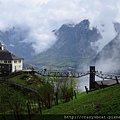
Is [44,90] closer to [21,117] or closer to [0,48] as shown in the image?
[21,117]

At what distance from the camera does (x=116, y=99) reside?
24.6m

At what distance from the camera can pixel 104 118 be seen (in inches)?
816

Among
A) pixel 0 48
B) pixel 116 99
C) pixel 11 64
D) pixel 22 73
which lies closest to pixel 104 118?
pixel 116 99

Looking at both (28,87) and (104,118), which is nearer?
(104,118)

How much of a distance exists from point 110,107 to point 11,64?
66.1m

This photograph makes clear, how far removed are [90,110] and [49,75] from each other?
4847 centimetres

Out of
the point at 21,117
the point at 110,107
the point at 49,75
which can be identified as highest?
the point at 49,75

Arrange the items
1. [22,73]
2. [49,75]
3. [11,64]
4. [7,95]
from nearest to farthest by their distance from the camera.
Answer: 1. [7,95]
2. [49,75]
3. [22,73]
4. [11,64]

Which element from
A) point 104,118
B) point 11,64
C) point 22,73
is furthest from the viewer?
point 11,64

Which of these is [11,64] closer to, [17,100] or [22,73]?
[22,73]

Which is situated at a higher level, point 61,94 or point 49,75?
point 49,75

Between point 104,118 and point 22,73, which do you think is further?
point 22,73

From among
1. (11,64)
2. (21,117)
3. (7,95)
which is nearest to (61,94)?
(7,95)

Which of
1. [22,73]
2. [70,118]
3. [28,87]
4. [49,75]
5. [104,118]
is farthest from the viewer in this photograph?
[22,73]
